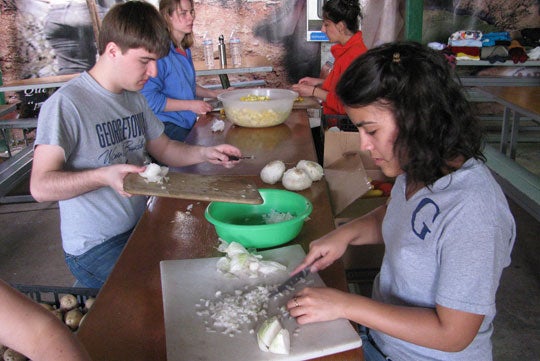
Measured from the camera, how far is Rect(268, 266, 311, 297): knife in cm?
114

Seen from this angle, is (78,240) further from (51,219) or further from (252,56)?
(252,56)

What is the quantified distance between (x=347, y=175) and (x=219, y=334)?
3.73 feet

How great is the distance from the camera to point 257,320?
3.42 ft

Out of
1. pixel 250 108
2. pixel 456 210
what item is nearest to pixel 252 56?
pixel 250 108

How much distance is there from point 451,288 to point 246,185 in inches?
28.0

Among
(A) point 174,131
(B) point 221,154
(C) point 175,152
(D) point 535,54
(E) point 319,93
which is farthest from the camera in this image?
(D) point 535,54

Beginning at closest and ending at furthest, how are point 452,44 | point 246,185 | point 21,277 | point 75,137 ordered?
1. point 246,185
2. point 75,137
3. point 21,277
4. point 452,44

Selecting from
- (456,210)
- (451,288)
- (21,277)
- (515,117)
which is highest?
(456,210)

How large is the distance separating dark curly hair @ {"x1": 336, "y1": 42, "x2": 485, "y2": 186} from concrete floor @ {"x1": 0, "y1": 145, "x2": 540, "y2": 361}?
175 cm

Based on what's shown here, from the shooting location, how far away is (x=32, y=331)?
2.40 ft

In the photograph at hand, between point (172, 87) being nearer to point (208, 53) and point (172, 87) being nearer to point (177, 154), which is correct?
point (177, 154)

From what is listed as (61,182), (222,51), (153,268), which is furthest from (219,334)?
(222,51)

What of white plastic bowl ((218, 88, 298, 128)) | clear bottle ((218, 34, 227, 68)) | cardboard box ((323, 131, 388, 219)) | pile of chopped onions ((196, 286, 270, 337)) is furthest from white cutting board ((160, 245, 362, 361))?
clear bottle ((218, 34, 227, 68))

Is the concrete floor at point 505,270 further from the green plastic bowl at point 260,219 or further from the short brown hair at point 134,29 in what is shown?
the short brown hair at point 134,29
